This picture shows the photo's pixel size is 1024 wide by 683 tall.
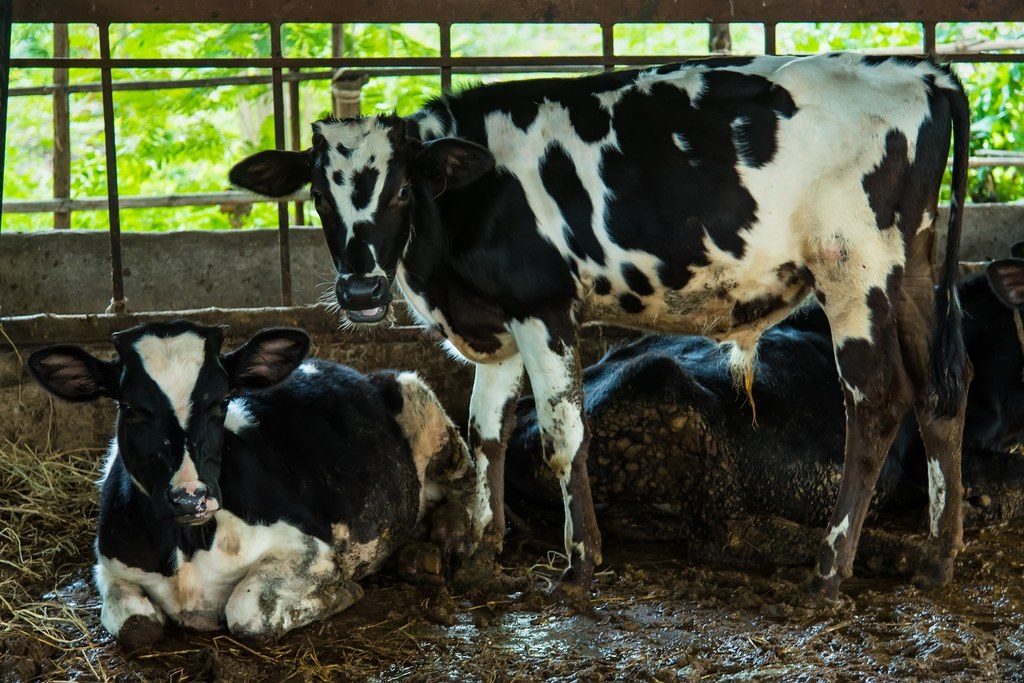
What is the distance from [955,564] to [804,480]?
0.79 m

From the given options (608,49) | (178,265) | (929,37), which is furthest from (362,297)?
(178,265)

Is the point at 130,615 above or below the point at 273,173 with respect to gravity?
below

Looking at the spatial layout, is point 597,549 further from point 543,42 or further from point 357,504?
point 543,42

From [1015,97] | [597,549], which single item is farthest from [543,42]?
[597,549]

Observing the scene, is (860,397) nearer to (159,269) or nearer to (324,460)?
(324,460)

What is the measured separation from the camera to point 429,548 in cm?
523

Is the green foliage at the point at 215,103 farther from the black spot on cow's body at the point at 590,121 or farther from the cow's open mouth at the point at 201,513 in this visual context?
the cow's open mouth at the point at 201,513

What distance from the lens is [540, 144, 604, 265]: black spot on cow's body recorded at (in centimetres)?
487

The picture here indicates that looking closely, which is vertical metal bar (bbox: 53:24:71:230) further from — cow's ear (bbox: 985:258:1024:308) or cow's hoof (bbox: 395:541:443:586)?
cow's ear (bbox: 985:258:1024:308)

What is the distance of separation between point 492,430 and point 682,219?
141 centimetres

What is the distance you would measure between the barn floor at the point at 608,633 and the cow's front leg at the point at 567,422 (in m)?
0.20

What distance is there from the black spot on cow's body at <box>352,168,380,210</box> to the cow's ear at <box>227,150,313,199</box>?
0.35 metres

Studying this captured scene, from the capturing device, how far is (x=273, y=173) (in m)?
5.18

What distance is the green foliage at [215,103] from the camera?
12.6 metres
